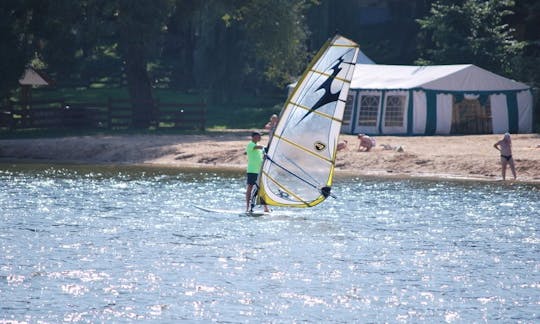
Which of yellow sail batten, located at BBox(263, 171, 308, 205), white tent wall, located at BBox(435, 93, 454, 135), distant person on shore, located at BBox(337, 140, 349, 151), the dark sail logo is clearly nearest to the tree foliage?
white tent wall, located at BBox(435, 93, 454, 135)

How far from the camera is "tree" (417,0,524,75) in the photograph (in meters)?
51.0

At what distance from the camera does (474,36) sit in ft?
168

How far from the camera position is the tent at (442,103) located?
45.4 meters

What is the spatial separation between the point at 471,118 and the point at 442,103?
5.00 ft

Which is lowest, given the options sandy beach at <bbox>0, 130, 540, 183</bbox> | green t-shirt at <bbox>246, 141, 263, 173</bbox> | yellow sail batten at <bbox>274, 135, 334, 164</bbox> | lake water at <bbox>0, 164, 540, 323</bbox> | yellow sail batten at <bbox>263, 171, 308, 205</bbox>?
sandy beach at <bbox>0, 130, 540, 183</bbox>

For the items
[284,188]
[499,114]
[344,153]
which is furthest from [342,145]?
[284,188]

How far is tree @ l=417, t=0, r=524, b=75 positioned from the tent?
4.93 m

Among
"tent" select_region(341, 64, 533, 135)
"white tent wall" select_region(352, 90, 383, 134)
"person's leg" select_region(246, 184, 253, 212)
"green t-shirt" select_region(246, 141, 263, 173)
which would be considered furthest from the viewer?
"white tent wall" select_region(352, 90, 383, 134)

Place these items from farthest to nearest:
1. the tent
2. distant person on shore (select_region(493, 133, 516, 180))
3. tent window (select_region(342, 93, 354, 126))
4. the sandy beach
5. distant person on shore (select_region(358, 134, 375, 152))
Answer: tent window (select_region(342, 93, 354, 126)) → the tent → distant person on shore (select_region(358, 134, 375, 152)) → the sandy beach → distant person on shore (select_region(493, 133, 516, 180))

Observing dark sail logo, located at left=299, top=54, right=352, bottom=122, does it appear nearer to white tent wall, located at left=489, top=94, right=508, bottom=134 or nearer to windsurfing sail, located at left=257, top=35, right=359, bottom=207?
windsurfing sail, located at left=257, top=35, right=359, bottom=207

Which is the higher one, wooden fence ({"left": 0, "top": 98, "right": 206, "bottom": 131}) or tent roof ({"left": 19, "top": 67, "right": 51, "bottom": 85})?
tent roof ({"left": 19, "top": 67, "right": 51, "bottom": 85})

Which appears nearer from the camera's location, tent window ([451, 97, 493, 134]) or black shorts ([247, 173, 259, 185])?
black shorts ([247, 173, 259, 185])

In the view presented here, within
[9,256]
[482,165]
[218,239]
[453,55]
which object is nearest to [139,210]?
[218,239]

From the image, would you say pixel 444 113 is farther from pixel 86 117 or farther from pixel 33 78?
pixel 33 78
